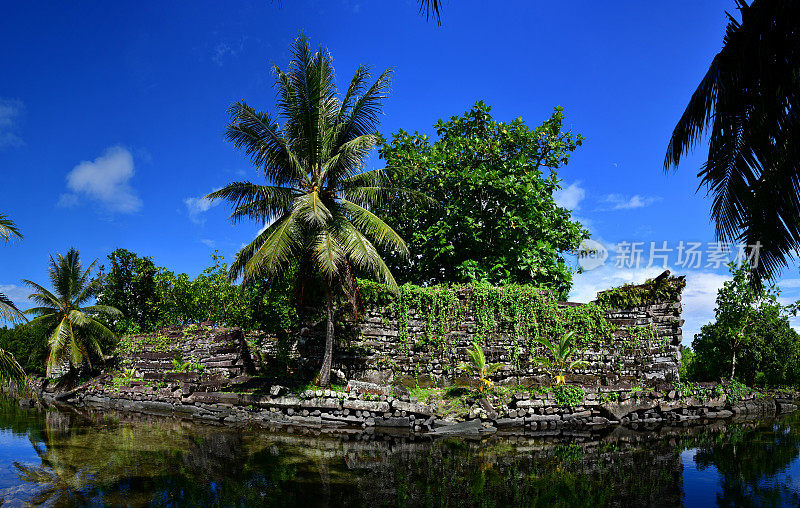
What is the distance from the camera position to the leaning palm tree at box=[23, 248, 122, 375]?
18.6 m

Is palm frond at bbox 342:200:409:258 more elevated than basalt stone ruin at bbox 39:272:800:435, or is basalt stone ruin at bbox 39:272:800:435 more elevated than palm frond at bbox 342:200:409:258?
palm frond at bbox 342:200:409:258

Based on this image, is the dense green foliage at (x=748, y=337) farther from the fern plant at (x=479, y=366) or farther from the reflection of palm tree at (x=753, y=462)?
the fern plant at (x=479, y=366)

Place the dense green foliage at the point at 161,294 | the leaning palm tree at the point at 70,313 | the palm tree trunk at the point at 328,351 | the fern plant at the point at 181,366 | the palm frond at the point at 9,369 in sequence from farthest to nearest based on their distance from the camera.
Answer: the dense green foliage at the point at 161,294, the leaning palm tree at the point at 70,313, the fern plant at the point at 181,366, the palm tree trunk at the point at 328,351, the palm frond at the point at 9,369

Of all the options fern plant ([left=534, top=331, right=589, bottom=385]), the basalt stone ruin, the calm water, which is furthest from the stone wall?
fern plant ([left=534, top=331, right=589, bottom=385])

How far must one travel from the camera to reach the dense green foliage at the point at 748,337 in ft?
55.5

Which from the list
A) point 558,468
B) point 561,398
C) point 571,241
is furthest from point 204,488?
point 571,241

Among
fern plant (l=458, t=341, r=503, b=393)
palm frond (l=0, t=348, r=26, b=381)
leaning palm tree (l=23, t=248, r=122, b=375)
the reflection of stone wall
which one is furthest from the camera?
leaning palm tree (l=23, t=248, r=122, b=375)

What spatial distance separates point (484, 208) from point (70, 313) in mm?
18842

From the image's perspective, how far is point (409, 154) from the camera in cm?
1703

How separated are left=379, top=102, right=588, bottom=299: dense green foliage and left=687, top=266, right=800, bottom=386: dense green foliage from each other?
670 cm

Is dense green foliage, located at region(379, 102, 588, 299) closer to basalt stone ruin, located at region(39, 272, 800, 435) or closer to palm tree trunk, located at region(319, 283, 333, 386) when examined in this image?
basalt stone ruin, located at region(39, 272, 800, 435)

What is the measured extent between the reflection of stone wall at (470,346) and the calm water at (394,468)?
2.87 meters

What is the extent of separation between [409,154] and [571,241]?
7235 millimetres

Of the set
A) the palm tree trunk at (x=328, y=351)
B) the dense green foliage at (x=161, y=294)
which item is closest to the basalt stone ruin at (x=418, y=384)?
the palm tree trunk at (x=328, y=351)
